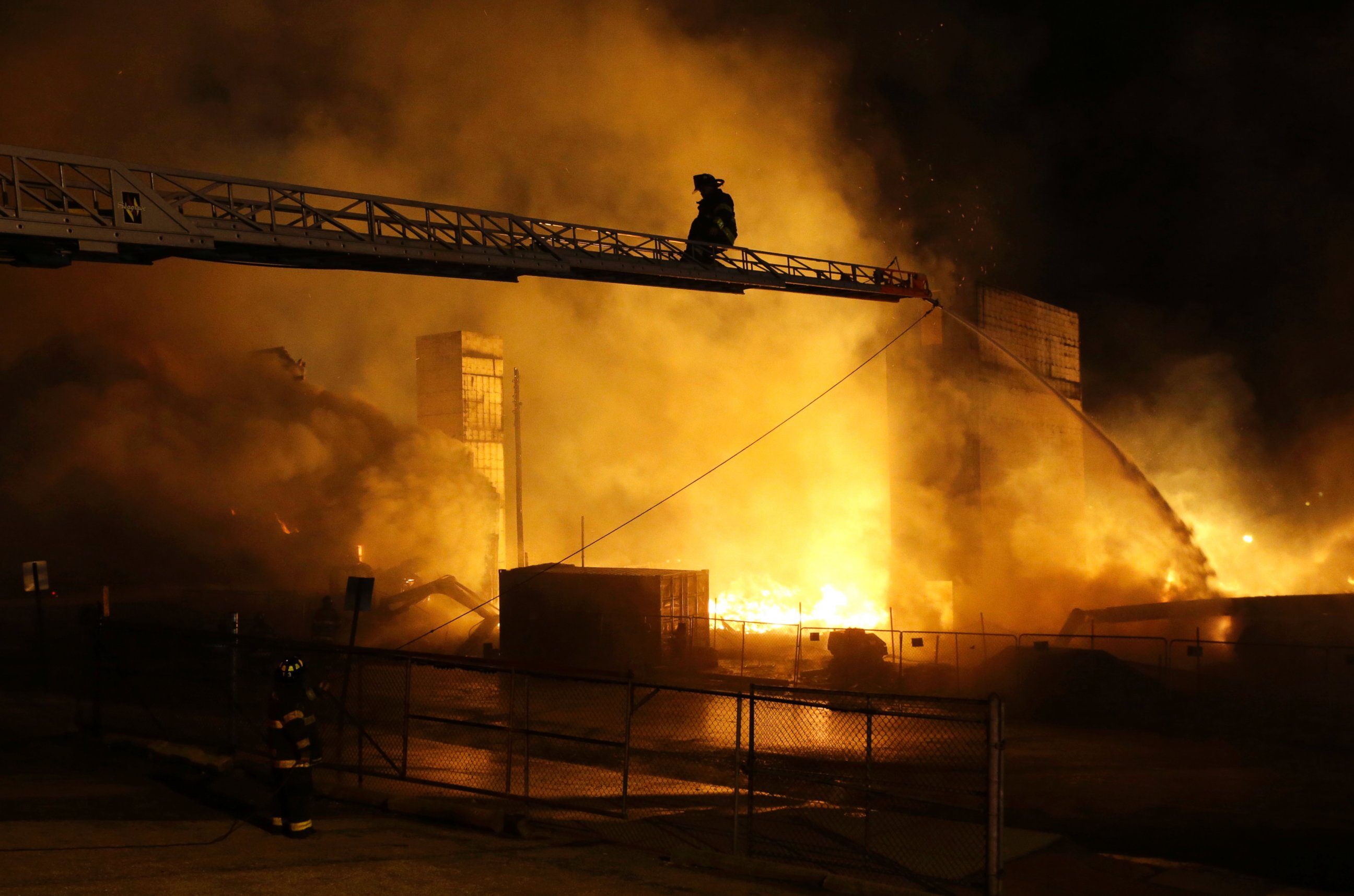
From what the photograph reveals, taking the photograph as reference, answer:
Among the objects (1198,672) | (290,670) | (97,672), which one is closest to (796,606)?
(1198,672)

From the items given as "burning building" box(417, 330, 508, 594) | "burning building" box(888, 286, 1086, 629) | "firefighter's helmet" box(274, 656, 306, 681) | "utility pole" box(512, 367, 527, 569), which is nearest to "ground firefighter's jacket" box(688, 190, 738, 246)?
"burning building" box(888, 286, 1086, 629)

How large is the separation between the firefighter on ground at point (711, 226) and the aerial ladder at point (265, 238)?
0.45ft

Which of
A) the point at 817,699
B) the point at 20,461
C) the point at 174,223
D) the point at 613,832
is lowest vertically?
the point at 817,699

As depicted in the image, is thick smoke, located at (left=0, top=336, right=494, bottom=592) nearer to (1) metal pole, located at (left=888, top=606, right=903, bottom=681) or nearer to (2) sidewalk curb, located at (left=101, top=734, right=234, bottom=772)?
(1) metal pole, located at (left=888, top=606, right=903, bottom=681)

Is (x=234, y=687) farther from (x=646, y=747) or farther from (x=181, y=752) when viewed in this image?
(x=646, y=747)

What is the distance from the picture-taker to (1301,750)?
43.6 feet

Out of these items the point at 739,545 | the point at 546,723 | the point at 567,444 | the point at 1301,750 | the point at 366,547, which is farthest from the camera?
the point at 567,444

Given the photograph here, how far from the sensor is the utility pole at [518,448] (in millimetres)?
33719

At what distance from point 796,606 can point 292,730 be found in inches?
853

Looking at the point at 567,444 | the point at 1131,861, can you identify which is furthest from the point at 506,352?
the point at 1131,861

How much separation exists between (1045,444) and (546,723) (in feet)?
55.8

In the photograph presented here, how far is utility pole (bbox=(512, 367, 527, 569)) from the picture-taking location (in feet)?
111

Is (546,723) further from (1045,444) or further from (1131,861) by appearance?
(1045,444)

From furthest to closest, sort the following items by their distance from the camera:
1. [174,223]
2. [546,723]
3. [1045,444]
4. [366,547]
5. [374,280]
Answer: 1. [374,280]
2. [366,547]
3. [1045,444]
4. [546,723]
5. [174,223]
